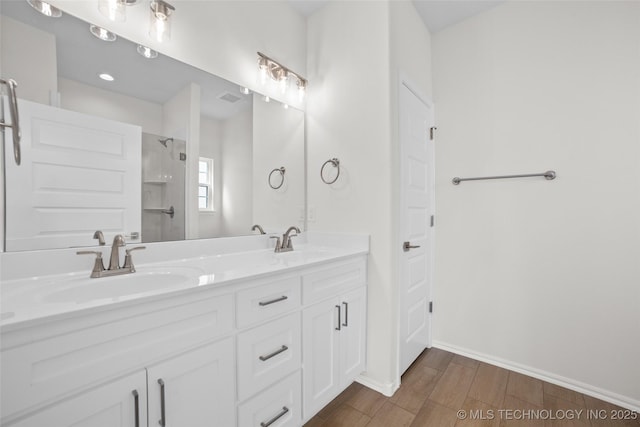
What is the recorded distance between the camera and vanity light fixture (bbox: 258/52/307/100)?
1.84 meters

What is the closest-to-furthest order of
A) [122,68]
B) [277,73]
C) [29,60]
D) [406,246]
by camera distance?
[29,60] → [122,68] → [406,246] → [277,73]

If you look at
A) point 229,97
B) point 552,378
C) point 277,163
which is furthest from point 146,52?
point 552,378

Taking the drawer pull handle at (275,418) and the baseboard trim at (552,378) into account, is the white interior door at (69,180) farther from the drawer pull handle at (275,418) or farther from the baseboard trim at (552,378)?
the baseboard trim at (552,378)

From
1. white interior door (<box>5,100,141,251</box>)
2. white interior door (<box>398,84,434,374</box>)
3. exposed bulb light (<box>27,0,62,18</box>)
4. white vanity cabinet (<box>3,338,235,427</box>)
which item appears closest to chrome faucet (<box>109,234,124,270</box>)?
white interior door (<box>5,100,141,251</box>)

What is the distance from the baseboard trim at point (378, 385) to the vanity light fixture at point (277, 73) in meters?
2.01

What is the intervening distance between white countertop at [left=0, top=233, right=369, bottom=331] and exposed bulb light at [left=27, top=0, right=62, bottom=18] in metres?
0.92

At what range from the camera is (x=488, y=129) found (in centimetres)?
203

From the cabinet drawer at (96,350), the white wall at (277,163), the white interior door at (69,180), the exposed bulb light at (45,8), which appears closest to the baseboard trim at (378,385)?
the white wall at (277,163)

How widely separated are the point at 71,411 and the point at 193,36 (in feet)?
5.41

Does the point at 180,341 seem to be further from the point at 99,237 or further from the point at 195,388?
the point at 99,237

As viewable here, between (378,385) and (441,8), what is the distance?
2641mm

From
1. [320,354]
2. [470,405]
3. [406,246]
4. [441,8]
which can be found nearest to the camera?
[320,354]

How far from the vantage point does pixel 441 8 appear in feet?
6.69

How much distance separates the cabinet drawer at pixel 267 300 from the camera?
42.0 inches
